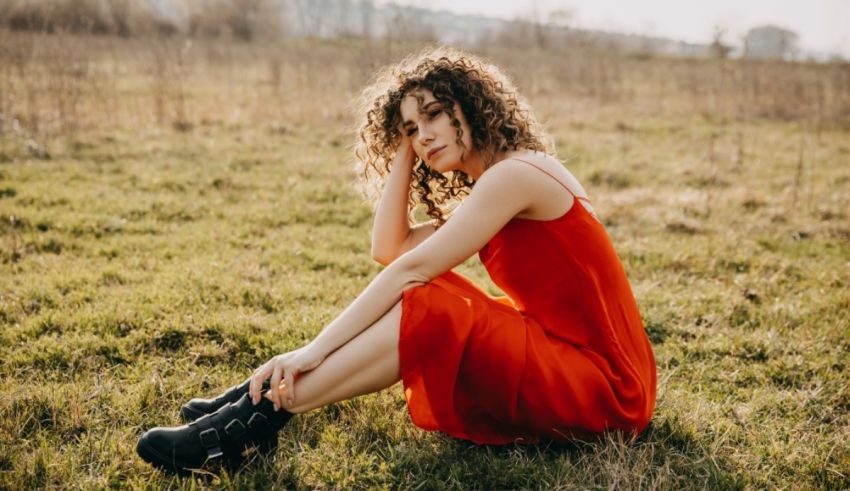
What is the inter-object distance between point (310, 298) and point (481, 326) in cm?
222

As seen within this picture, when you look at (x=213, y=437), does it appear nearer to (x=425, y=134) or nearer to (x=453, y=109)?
(x=425, y=134)

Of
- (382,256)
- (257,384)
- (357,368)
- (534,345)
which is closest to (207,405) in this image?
(257,384)

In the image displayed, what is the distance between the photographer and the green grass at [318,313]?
2.45 metres

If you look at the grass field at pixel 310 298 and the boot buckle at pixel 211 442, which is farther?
the grass field at pixel 310 298

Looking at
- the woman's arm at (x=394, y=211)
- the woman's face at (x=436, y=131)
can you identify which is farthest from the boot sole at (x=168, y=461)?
the woman's face at (x=436, y=131)

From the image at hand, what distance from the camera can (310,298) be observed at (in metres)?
4.25

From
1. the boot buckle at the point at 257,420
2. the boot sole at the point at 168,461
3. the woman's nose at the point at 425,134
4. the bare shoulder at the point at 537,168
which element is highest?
the woman's nose at the point at 425,134

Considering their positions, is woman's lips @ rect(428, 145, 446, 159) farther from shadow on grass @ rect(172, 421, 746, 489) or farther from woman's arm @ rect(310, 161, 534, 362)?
shadow on grass @ rect(172, 421, 746, 489)

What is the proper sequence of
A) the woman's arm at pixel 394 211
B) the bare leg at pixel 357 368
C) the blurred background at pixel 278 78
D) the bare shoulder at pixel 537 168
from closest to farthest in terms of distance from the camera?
1. the bare leg at pixel 357 368
2. the bare shoulder at pixel 537 168
3. the woman's arm at pixel 394 211
4. the blurred background at pixel 278 78

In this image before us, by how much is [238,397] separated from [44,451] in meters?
0.77

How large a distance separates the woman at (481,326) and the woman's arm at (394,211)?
23 cm

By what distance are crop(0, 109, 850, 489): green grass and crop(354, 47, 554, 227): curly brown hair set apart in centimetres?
112

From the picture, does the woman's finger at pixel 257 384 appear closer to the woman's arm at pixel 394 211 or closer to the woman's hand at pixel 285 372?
the woman's hand at pixel 285 372

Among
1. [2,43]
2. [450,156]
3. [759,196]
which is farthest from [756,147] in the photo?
[2,43]
